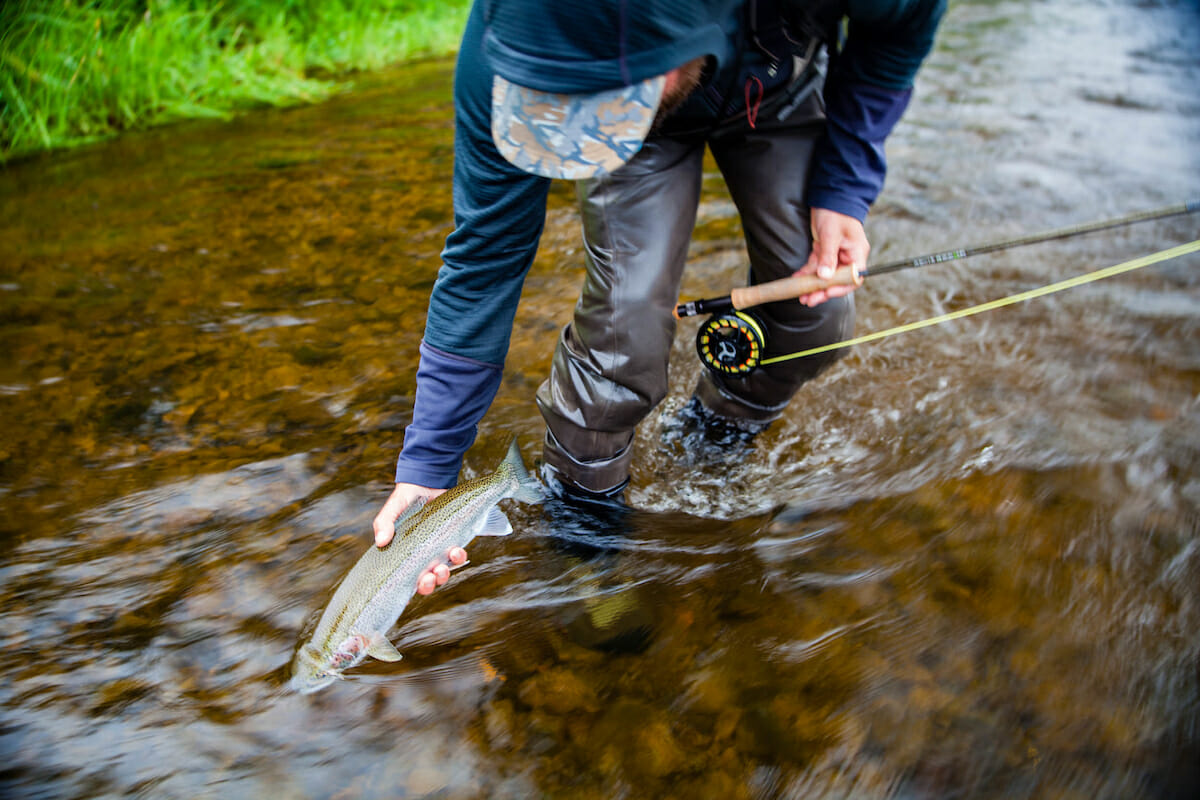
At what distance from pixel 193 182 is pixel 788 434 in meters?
4.59

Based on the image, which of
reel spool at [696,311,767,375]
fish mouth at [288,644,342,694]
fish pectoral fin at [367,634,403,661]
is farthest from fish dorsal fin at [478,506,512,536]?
reel spool at [696,311,767,375]

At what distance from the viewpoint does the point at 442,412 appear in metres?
2.05

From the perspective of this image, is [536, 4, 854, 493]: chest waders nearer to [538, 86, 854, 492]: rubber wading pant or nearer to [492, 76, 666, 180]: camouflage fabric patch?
[538, 86, 854, 492]: rubber wading pant

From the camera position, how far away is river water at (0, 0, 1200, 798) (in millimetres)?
1862

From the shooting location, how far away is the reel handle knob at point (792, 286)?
7.09ft

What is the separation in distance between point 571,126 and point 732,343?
49.2 inches

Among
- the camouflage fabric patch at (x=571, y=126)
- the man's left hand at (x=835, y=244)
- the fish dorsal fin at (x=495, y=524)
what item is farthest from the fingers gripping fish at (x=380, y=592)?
the man's left hand at (x=835, y=244)

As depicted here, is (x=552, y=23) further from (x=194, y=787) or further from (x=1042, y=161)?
(x=1042, y=161)

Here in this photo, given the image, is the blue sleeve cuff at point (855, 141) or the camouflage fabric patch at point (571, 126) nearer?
the camouflage fabric patch at point (571, 126)

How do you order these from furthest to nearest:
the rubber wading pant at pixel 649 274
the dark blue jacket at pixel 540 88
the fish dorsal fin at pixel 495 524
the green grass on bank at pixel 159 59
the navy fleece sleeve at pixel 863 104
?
the green grass on bank at pixel 159 59 < the fish dorsal fin at pixel 495 524 < the rubber wading pant at pixel 649 274 < the navy fleece sleeve at pixel 863 104 < the dark blue jacket at pixel 540 88

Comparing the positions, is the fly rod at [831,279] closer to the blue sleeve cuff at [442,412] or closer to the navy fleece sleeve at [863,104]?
the navy fleece sleeve at [863,104]

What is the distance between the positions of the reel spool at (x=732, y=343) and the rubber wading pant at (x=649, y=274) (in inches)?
1.9

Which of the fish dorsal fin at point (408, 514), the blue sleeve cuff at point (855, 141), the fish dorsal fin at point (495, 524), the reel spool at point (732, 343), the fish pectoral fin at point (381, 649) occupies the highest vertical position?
the blue sleeve cuff at point (855, 141)

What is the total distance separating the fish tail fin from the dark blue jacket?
207 millimetres
